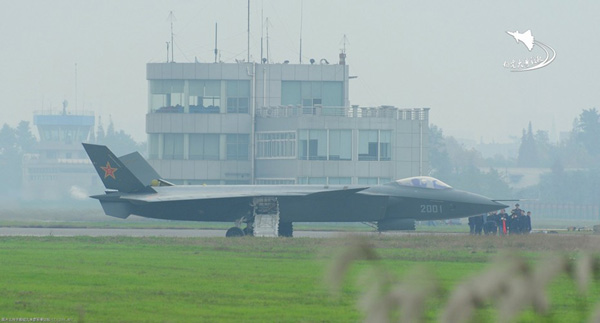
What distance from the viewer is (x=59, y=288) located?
16.9 metres

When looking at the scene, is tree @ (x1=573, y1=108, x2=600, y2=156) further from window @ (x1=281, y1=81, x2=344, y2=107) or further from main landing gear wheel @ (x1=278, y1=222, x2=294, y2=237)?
main landing gear wheel @ (x1=278, y1=222, x2=294, y2=237)

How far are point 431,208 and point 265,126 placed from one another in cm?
2887

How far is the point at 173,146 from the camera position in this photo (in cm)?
6309

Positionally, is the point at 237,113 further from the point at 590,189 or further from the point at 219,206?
the point at 590,189

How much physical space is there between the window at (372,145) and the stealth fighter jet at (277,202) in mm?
25590

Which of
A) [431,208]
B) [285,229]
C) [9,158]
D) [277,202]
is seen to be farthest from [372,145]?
[9,158]

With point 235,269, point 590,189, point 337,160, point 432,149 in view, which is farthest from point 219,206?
point 432,149

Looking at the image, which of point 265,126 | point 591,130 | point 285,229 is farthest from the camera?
point 591,130

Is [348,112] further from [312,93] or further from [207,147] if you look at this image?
[207,147]

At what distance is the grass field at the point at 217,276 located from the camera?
13750 millimetres

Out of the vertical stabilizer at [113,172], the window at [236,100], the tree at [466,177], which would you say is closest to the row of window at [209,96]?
the window at [236,100]

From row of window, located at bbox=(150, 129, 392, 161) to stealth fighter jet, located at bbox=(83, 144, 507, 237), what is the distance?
25.1 m

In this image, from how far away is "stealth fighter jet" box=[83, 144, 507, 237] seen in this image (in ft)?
110

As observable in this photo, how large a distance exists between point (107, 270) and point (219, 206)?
47.2 feet
